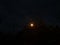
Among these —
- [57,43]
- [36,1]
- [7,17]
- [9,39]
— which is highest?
[36,1]

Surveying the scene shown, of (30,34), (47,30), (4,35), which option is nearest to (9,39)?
(4,35)

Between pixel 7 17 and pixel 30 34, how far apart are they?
134cm

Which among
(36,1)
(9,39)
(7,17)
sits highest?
(36,1)

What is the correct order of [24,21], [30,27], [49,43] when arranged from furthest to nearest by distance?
[24,21] < [30,27] < [49,43]

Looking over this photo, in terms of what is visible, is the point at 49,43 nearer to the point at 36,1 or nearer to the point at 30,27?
the point at 30,27

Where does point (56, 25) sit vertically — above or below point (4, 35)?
above

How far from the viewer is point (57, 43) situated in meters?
4.24

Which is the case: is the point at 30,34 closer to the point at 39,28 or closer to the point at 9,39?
the point at 39,28

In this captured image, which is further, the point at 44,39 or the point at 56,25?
the point at 56,25

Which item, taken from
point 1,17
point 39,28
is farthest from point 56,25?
point 1,17

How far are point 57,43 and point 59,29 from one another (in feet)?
2.11

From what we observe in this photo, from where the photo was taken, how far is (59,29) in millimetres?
4641

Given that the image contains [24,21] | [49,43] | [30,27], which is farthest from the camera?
[24,21]

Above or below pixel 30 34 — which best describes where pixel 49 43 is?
below
